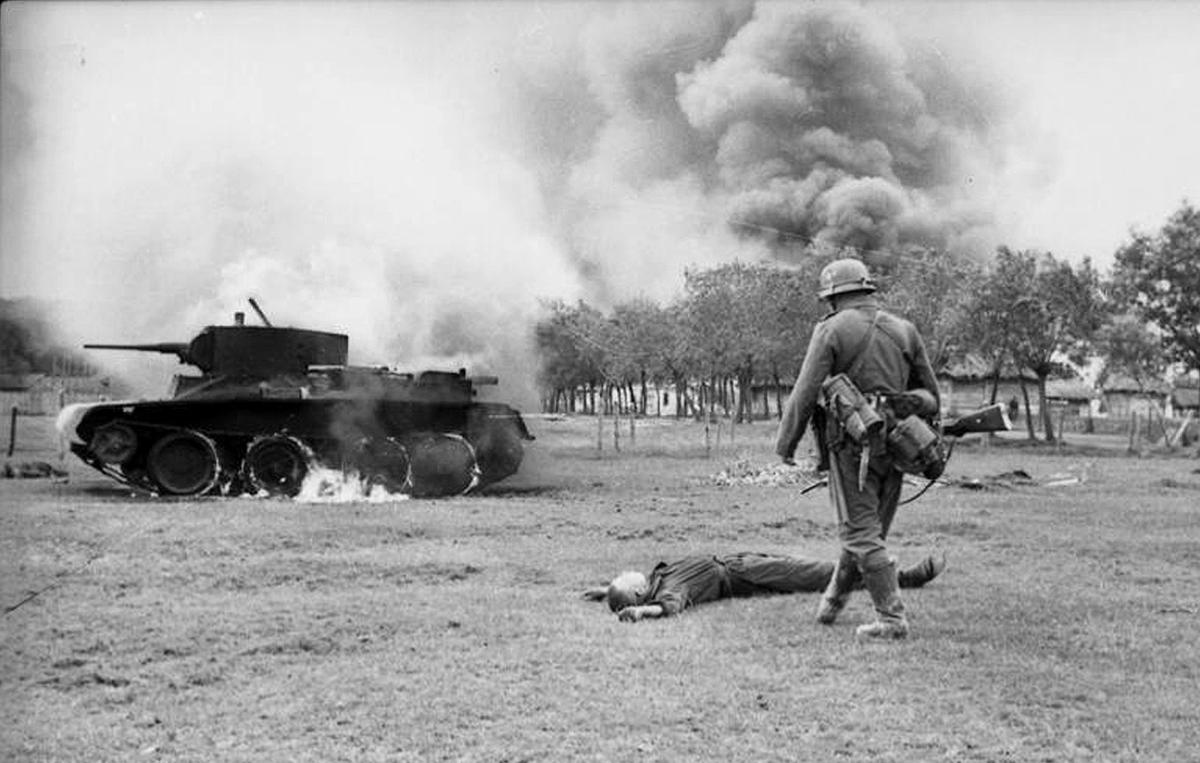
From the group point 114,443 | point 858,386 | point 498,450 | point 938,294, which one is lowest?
point 498,450

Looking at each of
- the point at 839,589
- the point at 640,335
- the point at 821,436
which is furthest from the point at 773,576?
the point at 640,335

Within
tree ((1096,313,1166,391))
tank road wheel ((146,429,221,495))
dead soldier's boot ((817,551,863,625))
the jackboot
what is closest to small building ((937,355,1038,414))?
tree ((1096,313,1166,391))

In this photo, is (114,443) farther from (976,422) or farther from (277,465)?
(976,422)

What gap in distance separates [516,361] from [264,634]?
1306cm

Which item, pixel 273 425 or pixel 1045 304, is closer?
pixel 273 425

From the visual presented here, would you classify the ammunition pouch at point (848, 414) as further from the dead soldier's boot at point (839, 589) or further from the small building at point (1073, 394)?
the small building at point (1073, 394)

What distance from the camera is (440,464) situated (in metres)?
15.3

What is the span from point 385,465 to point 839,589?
10006mm

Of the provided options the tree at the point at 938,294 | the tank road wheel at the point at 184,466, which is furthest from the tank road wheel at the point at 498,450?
the tree at the point at 938,294

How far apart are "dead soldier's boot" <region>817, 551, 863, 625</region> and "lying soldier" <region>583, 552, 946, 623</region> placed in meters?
0.80

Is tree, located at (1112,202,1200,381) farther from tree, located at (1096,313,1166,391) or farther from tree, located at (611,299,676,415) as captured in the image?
tree, located at (611,299,676,415)

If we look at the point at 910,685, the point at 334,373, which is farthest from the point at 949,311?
the point at 910,685

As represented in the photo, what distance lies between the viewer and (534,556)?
8.95 m

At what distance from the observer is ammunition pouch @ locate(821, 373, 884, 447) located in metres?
5.86
